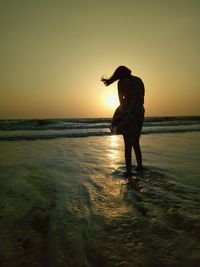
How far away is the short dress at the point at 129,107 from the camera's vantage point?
5.33 metres

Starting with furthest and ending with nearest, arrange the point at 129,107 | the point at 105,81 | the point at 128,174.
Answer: the point at 105,81 → the point at 129,107 → the point at 128,174

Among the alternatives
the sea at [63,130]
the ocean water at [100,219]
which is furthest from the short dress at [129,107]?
the sea at [63,130]

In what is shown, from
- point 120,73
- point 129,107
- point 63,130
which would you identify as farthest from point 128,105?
point 63,130

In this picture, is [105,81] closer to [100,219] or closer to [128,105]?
[128,105]

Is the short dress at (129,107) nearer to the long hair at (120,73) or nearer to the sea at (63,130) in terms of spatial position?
the long hair at (120,73)

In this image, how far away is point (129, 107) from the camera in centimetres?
534

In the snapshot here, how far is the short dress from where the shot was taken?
5328 mm

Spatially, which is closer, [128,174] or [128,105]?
[128,174]

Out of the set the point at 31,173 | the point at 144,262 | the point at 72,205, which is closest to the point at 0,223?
the point at 72,205

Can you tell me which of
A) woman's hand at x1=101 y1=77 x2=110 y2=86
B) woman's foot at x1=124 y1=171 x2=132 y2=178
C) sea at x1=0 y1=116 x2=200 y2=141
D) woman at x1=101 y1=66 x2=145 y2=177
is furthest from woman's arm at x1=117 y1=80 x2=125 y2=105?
sea at x1=0 y1=116 x2=200 y2=141

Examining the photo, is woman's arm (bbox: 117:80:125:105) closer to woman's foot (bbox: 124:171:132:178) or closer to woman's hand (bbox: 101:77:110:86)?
woman's hand (bbox: 101:77:110:86)

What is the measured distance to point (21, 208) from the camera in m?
3.28

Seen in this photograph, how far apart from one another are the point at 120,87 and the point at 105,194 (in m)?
2.30

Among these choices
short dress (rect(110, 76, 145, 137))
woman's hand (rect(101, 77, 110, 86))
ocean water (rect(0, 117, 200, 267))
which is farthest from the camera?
woman's hand (rect(101, 77, 110, 86))
